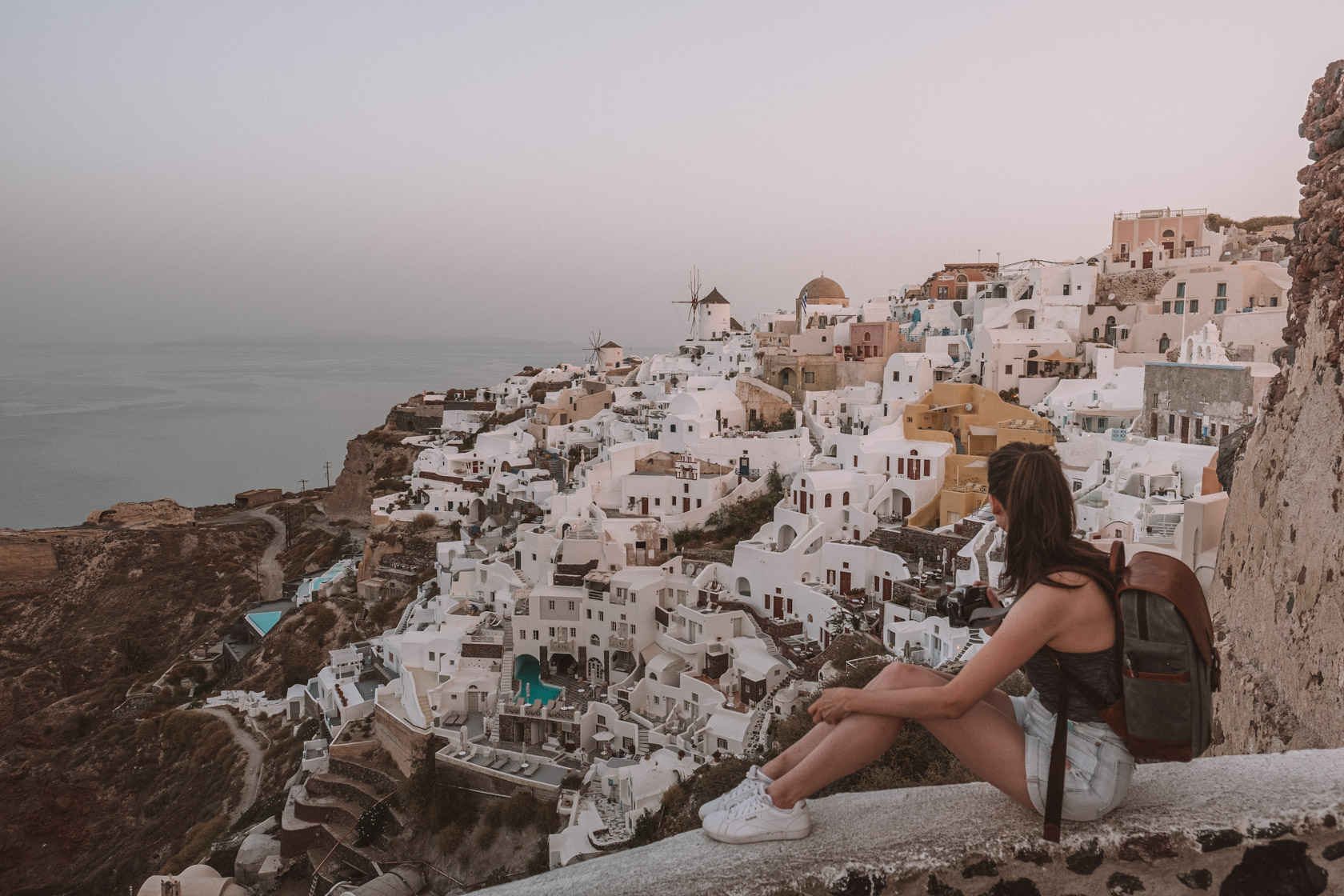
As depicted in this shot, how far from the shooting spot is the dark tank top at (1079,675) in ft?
5.56

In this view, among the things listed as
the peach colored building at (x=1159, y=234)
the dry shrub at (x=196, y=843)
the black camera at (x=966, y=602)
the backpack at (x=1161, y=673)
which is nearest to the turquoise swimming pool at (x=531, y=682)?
the dry shrub at (x=196, y=843)

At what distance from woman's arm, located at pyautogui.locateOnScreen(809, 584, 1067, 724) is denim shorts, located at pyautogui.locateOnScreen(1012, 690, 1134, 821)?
17cm

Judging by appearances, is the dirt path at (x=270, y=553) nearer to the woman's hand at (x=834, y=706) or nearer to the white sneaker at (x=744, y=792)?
the white sneaker at (x=744, y=792)

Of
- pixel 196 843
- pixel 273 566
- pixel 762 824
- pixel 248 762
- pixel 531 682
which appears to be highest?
pixel 762 824

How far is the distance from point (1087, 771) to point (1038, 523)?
52 centimetres

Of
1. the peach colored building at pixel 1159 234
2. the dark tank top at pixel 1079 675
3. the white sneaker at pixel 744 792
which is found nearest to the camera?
the dark tank top at pixel 1079 675

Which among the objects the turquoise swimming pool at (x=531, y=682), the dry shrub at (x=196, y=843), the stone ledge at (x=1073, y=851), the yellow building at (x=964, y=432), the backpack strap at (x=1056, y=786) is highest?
the backpack strap at (x=1056, y=786)

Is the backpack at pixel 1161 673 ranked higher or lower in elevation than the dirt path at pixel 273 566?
higher

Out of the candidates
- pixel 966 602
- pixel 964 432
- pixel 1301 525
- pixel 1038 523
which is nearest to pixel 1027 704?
pixel 966 602

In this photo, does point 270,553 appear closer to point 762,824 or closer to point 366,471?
point 366,471

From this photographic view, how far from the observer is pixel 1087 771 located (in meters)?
1.66

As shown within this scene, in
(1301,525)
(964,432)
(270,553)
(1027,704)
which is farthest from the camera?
(270,553)

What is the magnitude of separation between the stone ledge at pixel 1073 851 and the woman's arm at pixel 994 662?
0.26 m

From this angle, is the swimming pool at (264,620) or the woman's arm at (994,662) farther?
the swimming pool at (264,620)
